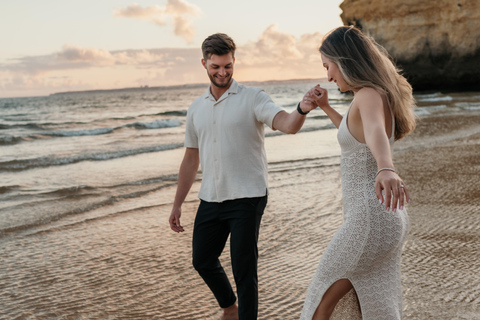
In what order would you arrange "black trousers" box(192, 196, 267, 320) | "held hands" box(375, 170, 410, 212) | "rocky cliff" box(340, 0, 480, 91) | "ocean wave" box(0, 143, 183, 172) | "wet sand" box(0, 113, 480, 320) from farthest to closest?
"rocky cliff" box(340, 0, 480, 91) → "ocean wave" box(0, 143, 183, 172) → "wet sand" box(0, 113, 480, 320) → "black trousers" box(192, 196, 267, 320) → "held hands" box(375, 170, 410, 212)

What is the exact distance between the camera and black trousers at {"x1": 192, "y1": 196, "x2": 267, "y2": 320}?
3.16m

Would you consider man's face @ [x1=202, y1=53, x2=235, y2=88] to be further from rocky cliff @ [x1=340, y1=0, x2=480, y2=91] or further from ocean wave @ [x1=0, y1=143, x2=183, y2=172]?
rocky cliff @ [x1=340, y1=0, x2=480, y2=91]

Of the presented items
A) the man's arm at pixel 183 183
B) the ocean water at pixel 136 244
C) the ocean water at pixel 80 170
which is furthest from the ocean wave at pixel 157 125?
the man's arm at pixel 183 183

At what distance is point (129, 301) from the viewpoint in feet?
13.8

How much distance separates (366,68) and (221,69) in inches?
47.6

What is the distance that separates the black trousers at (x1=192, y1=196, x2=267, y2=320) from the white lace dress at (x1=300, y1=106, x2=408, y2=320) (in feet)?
2.72

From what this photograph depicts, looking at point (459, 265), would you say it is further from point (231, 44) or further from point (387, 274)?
point (231, 44)

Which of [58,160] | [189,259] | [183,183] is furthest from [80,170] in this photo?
[183,183]

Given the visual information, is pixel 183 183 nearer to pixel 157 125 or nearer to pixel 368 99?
pixel 368 99

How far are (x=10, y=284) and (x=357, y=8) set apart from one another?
34263 millimetres

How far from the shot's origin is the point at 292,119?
302 centimetres

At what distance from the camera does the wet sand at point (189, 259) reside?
4.03 m

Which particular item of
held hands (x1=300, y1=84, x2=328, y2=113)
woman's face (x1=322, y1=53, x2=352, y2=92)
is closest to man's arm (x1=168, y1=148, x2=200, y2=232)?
held hands (x1=300, y1=84, x2=328, y2=113)

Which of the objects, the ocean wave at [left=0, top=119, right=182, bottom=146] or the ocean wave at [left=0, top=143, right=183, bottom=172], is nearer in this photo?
the ocean wave at [left=0, top=143, right=183, bottom=172]
